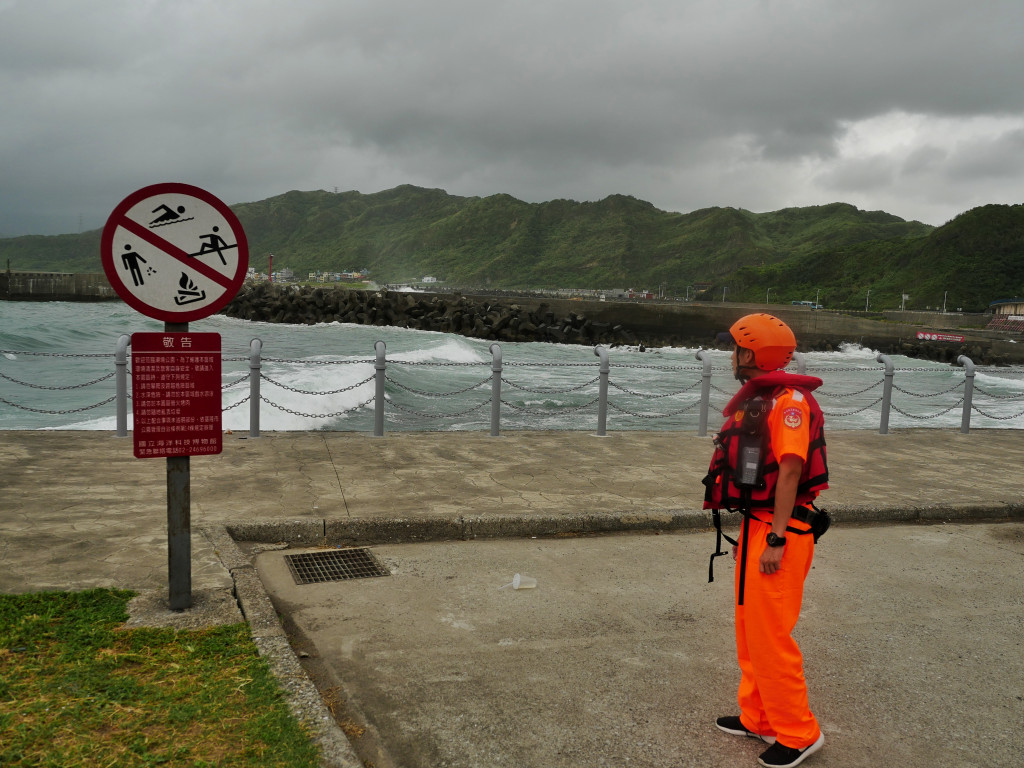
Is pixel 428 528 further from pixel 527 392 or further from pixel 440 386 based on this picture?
pixel 440 386

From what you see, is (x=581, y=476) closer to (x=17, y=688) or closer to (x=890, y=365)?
(x=17, y=688)

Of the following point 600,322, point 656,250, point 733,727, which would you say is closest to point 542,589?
point 733,727

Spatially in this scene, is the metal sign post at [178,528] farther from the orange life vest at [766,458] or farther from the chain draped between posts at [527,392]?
the chain draped between posts at [527,392]

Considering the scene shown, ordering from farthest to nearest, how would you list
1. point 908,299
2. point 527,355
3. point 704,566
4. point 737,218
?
point 737,218 < point 908,299 < point 527,355 < point 704,566

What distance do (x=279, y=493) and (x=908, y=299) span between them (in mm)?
93053

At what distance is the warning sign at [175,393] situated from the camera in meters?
3.43

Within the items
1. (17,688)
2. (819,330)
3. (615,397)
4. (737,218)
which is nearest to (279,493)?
(17,688)

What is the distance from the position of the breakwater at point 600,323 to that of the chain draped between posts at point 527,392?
11.1 m

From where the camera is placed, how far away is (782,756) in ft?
9.04

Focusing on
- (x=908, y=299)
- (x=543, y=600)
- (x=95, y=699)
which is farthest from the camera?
(x=908, y=299)

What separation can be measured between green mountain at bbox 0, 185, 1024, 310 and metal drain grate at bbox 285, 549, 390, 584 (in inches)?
3590

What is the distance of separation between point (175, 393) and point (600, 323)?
41.3 metres

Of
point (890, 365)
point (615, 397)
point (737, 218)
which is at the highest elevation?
point (737, 218)

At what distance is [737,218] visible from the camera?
560ft
